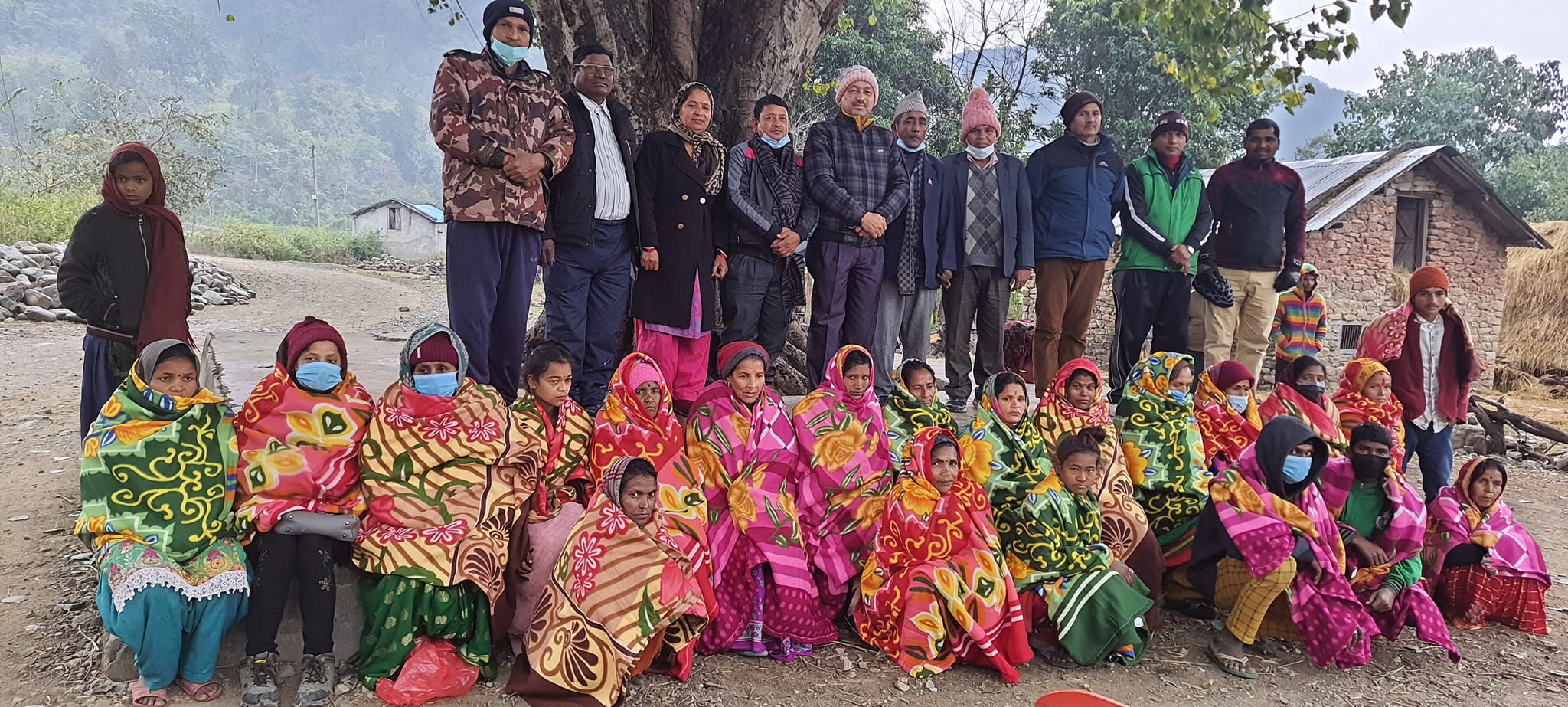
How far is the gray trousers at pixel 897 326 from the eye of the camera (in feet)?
19.2

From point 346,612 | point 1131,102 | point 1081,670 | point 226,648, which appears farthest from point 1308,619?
point 1131,102

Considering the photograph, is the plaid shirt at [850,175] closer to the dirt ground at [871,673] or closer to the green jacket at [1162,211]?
the green jacket at [1162,211]

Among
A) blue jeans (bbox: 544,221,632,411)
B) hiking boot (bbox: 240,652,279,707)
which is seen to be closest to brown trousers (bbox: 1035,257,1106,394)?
blue jeans (bbox: 544,221,632,411)

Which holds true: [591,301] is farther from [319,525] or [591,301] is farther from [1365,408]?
[1365,408]

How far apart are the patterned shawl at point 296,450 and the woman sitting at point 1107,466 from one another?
3088 mm

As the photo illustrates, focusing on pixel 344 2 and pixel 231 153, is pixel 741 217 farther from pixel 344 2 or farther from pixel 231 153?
pixel 344 2

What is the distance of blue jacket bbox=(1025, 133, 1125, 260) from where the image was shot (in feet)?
19.3

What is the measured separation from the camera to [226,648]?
11.3 feet

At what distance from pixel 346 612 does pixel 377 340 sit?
8013 mm

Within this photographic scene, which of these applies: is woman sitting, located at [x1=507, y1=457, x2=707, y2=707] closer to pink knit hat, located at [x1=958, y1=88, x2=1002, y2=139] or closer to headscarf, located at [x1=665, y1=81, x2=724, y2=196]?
headscarf, located at [x1=665, y1=81, x2=724, y2=196]

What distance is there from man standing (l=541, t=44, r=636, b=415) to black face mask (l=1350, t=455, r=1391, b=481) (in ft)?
12.1

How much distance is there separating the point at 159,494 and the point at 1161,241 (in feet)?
17.8

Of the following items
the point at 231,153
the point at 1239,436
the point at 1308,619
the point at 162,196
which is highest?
the point at 231,153

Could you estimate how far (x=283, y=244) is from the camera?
1222 inches
